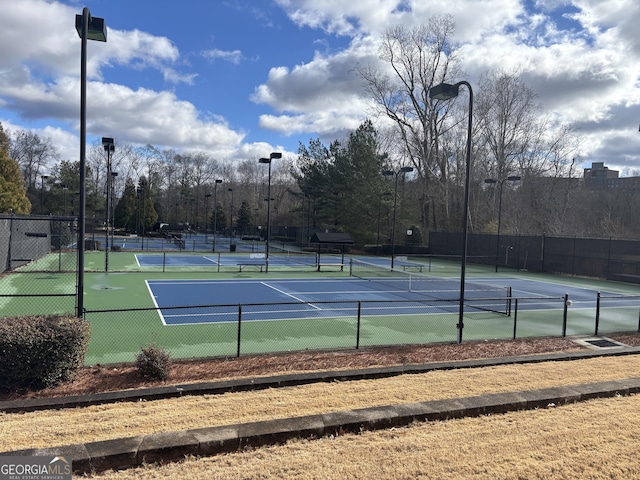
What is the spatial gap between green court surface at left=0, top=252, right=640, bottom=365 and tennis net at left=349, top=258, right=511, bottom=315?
3.33ft

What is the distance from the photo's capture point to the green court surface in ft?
34.7

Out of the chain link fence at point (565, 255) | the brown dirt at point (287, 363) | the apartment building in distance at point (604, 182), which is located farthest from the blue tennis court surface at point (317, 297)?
the apartment building in distance at point (604, 182)

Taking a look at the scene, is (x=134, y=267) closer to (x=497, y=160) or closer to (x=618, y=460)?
(x=618, y=460)

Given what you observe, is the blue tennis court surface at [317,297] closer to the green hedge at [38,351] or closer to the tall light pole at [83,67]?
the tall light pole at [83,67]

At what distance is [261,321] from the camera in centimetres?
1341

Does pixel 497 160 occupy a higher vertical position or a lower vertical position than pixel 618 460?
higher

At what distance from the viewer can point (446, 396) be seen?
20.5ft

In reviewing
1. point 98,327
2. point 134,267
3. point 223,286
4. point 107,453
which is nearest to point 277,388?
point 107,453

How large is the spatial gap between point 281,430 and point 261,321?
901 centimetres

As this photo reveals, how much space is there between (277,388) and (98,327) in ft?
22.5

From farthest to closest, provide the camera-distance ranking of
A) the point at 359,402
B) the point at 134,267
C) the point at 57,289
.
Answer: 1. the point at 134,267
2. the point at 57,289
3. the point at 359,402

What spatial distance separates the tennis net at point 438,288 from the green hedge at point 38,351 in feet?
38.2

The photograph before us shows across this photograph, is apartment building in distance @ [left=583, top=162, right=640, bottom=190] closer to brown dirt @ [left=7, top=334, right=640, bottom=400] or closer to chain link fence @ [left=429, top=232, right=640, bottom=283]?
chain link fence @ [left=429, top=232, right=640, bottom=283]

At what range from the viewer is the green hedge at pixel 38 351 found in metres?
6.84
